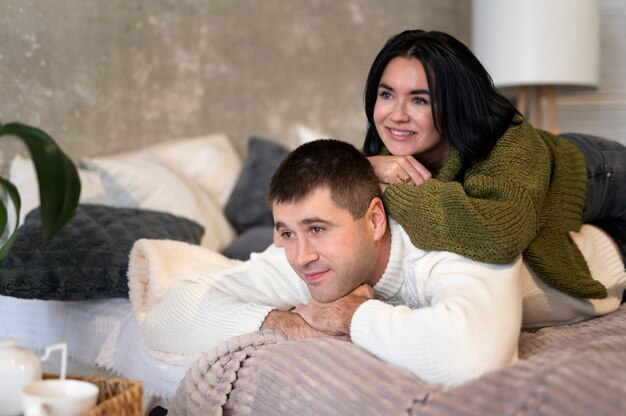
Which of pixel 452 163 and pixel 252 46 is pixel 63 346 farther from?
pixel 252 46

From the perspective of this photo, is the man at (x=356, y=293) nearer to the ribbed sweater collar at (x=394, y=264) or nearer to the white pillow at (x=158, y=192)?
the ribbed sweater collar at (x=394, y=264)

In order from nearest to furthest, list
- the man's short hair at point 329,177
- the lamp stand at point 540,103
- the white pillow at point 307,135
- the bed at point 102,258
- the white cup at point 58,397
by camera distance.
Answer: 1. the white cup at point 58,397
2. the man's short hair at point 329,177
3. the bed at point 102,258
4. the white pillow at point 307,135
5. the lamp stand at point 540,103

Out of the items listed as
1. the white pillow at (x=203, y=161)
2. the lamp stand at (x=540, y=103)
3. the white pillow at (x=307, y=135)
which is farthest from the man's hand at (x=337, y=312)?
the lamp stand at (x=540, y=103)

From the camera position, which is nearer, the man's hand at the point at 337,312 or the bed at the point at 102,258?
the man's hand at the point at 337,312

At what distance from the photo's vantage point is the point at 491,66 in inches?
138

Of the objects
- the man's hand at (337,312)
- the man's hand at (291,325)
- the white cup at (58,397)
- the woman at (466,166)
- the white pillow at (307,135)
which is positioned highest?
the woman at (466,166)

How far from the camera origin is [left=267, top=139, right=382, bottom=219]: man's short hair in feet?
5.11

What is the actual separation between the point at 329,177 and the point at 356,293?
0.25m

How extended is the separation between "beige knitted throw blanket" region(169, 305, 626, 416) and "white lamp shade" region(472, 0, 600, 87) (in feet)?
5.95

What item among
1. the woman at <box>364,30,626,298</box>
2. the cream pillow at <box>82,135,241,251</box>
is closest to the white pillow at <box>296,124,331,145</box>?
the cream pillow at <box>82,135,241,251</box>

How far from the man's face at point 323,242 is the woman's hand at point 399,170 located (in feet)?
0.51

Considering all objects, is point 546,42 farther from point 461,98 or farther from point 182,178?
point 461,98

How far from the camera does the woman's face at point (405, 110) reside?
1.80 metres

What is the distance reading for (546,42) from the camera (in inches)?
131
